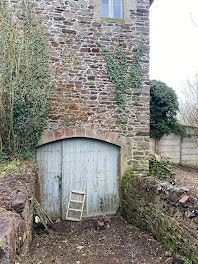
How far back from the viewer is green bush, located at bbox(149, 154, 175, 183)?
7120mm

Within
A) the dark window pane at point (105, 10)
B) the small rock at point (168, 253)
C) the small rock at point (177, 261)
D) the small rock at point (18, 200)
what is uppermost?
the dark window pane at point (105, 10)

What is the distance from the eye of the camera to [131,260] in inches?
171

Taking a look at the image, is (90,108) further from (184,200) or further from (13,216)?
(13,216)

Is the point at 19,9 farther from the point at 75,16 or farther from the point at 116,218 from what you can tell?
the point at 116,218

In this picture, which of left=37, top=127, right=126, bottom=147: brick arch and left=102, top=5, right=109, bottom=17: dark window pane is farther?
left=102, top=5, right=109, bottom=17: dark window pane

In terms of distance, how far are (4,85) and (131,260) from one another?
4.68m

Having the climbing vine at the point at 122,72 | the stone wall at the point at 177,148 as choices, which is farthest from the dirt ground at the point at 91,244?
the stone wall at the point at 177,148

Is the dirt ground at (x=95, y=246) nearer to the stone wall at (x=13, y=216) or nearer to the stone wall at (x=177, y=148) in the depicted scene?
the stone wall at (x=13, y=216)

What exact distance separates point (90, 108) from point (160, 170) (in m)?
2.99

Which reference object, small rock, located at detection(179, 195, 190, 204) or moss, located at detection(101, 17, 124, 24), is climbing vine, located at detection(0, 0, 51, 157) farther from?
small rock, located at detection(179, 195, 190, 204)

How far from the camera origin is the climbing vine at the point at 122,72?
6398mm

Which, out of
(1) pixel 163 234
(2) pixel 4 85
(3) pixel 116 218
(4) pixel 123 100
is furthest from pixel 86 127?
(1) pixel 163 234

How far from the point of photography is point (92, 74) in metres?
6.32

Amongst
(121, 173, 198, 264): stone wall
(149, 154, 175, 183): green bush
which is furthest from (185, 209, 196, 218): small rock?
(149, 154, 175, 183): green bush
